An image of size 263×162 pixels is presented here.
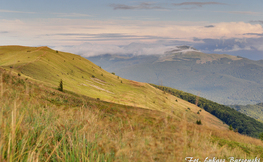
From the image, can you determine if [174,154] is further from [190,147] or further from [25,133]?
[25,133]

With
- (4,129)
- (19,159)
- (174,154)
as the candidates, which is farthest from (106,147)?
(4,129)

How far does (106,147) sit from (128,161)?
26.4 inches

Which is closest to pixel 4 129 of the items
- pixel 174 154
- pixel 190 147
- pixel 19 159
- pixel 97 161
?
pixel 19 159

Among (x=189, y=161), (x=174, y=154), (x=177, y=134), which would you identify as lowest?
(x=189, y=161)

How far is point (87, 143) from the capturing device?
4.39m

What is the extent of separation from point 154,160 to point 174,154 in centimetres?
45

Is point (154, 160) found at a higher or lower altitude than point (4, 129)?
lower

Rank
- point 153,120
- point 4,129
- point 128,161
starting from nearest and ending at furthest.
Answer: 1. point 128,161
2. point 4,129
3. point 153,120

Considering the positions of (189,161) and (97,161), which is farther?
(189,161)

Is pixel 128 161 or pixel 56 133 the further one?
pixel 56 133

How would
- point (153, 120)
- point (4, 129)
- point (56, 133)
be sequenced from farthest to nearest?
point (153, 120), point (56, 133), point (4, 129)

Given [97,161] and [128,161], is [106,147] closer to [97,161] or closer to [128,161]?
[97,161]

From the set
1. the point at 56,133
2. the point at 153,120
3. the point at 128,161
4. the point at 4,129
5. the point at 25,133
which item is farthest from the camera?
the point at 153,120

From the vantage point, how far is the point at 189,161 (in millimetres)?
4023
